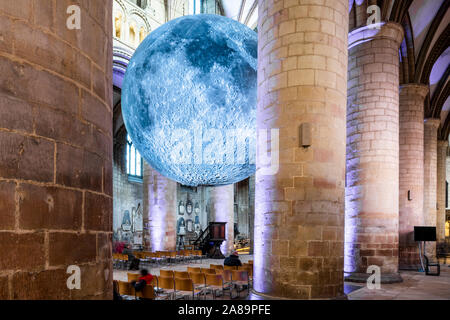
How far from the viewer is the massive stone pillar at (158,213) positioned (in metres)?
17.1

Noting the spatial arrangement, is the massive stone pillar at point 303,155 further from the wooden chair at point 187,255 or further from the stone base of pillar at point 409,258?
the wooden chair at point 187,255

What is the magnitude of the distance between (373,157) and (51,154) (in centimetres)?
987

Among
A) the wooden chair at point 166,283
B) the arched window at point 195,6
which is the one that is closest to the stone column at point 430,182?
the arched window at point 195,6

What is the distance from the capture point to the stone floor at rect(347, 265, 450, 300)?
8023 mm

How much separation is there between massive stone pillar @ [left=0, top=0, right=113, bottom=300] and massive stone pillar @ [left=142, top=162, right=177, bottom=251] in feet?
49.0

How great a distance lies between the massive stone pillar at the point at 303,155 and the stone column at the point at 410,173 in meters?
9.12

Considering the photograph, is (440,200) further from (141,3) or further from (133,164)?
(133,164)

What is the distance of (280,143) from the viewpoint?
6.36 m

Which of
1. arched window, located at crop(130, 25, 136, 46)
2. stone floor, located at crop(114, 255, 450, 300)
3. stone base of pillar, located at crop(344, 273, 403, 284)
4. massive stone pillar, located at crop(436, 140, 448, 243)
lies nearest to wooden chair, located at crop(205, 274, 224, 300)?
stone floor, located at crop(114, 255, 450, 300)

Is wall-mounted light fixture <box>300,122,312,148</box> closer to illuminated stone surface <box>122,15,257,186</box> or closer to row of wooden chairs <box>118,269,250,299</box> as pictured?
illuminated stone surface <box>122,15,257,186</box>

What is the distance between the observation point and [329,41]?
644 cm

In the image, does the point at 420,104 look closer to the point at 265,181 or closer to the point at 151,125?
the point at 265,181
